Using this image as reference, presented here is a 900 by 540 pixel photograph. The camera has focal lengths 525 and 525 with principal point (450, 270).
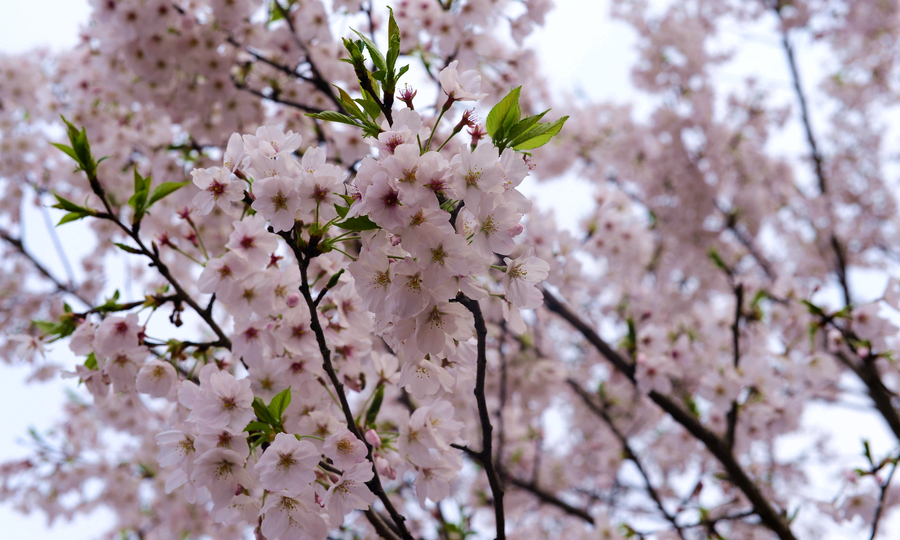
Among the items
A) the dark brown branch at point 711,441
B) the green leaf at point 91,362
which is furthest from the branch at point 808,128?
the green leaf at point 91,362

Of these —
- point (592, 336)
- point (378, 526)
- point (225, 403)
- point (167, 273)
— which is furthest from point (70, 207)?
point (592, 336)

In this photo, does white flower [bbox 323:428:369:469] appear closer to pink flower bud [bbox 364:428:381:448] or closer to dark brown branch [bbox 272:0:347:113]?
pink flower bud [bbox 364:428:381:448]

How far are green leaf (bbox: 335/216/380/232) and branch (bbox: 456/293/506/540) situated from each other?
0.83 ft

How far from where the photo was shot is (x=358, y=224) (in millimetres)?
1124

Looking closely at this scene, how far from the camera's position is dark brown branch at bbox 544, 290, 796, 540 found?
2.50 m

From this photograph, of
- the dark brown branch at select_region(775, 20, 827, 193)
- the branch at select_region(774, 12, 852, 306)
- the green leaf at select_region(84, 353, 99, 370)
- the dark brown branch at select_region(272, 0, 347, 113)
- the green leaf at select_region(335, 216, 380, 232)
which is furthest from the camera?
the dark brown branch at select_region(775, 20, 827, 193)

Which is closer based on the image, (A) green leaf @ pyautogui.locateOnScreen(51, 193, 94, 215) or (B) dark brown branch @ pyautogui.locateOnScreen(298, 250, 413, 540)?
(B) dark brown branch @ pyautogui.locateOnScreen(298, 250, 413, 540)

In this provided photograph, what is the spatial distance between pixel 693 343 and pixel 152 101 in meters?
4.53

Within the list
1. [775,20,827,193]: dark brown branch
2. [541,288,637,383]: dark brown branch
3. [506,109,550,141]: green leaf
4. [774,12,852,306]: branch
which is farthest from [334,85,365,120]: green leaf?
[775,20,827,193]: dark brown branch

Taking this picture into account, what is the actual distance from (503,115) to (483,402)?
714 mm

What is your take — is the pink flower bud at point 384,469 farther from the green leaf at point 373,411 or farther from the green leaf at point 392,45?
the green leaf at point 392,45

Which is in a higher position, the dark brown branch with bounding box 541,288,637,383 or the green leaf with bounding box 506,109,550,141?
the dark brown branch with bounding box 541,288,637,383

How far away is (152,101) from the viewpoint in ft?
10.3

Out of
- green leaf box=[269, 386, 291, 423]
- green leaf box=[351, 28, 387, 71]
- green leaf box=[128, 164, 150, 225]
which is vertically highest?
green leaf box=[351, 28, 387, 71]
